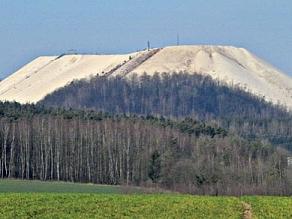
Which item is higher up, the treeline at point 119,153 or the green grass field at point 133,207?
the treeline at point 119,153

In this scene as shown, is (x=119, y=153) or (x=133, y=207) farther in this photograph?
(x=119, y=153)

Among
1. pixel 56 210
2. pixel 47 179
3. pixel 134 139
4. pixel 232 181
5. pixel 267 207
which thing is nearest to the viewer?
pixel 56 210

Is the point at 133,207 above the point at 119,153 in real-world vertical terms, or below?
below

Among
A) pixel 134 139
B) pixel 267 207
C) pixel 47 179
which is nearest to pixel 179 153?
pixel 134 139

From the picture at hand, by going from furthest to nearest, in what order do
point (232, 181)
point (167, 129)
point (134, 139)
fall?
point (167, 129)
point (134, 139)
point (232, 181)

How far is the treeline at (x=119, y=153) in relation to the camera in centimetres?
8956

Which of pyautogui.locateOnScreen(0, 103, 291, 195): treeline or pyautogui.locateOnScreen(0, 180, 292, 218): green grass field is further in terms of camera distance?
pyautogui.locateOnScreen(0, 103, 291, 195): treeline

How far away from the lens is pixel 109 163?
96375 millimetres

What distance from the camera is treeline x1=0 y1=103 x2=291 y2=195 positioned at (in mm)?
89562

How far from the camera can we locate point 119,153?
97.2 metres

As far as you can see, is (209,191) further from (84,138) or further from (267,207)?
(267,207)

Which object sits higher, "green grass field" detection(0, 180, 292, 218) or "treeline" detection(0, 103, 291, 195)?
"treeline" detection(0, 103, 291, 195)

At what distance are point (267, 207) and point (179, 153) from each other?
62735mm

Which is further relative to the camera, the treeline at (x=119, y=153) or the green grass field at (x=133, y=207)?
the treeline at (x=119, y=153)
